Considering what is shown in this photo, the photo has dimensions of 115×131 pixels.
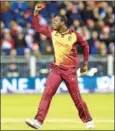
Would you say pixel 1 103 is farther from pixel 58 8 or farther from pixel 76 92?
pixel 76 92

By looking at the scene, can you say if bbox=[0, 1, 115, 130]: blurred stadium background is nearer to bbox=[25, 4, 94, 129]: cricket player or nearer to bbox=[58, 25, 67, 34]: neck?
bbox=[25, 4, 94, 129]: cricket player

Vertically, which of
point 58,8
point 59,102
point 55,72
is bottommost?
point 59,102

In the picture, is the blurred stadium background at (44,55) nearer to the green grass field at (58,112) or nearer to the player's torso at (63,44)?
the green grass field at (58,112)

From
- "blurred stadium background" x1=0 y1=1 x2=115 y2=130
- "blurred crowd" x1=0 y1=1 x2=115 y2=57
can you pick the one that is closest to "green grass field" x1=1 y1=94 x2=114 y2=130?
"blurred stadium background" x1=0 y1=1 x2=115 y2=130

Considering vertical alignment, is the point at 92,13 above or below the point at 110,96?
above

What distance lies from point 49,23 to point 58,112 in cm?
704

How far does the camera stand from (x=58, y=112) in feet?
66.7

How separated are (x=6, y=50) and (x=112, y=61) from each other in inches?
148

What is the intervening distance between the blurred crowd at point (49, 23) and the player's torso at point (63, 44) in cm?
1126

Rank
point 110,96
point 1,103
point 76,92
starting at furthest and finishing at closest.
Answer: point 110,96, point 1,103, point 76,92

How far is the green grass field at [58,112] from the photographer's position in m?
17.5

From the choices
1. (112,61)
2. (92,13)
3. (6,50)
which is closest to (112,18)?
(92,13)

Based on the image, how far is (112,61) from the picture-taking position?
24.5 m

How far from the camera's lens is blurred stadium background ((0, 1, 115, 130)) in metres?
23.0
